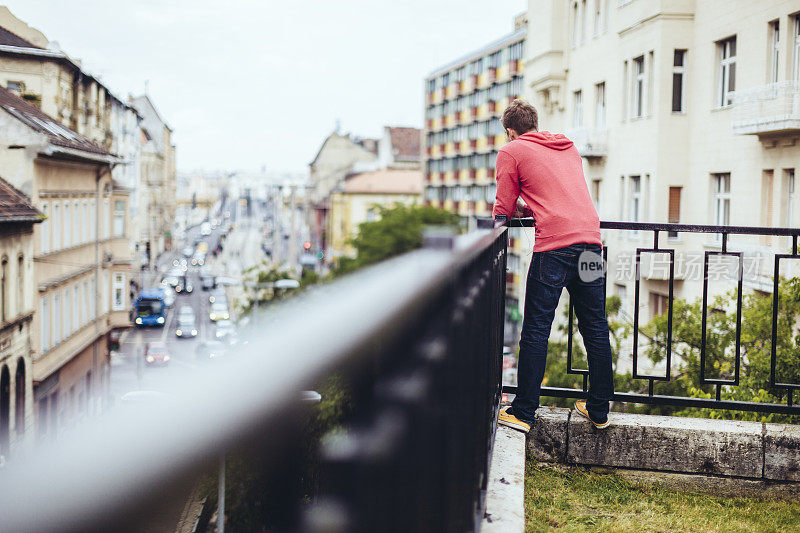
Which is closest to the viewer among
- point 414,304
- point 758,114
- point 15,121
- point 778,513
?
point 414,304

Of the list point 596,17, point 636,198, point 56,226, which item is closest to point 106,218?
point 56,226

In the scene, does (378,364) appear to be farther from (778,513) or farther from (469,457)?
(778,513)

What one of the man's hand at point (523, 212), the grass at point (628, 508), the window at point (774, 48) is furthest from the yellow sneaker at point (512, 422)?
the window at point (774, 48)

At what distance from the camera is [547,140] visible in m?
4.21

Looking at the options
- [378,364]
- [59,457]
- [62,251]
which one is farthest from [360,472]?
[62,251]

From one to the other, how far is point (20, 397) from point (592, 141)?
74.9 ft

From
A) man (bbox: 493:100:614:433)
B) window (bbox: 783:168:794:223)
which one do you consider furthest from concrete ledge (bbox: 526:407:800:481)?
window (bbox: 783:168:794:223)

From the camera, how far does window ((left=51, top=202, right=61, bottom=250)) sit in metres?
31.8

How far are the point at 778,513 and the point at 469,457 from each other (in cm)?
258

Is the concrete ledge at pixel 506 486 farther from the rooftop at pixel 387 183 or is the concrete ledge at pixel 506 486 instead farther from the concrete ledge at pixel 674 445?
the rooftop at pixel 387 183

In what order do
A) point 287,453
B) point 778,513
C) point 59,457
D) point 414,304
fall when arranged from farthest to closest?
point 778,513
point 414,304
point 287,453
point 59,457

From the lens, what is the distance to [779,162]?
23578 mm

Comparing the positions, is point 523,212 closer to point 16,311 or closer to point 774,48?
point 774,48

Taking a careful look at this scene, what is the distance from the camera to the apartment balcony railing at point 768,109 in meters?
22.0
